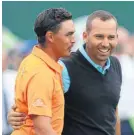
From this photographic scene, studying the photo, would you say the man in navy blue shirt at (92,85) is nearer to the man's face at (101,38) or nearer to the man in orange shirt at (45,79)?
the man's face at (101,38)

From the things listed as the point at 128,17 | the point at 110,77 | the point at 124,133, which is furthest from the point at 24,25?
the point at 110,77

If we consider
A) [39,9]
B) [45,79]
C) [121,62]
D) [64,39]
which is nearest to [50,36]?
[64,39]

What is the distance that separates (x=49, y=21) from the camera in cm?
286

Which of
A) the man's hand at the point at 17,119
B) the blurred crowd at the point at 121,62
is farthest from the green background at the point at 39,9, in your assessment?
the man's hand at the point at 17,119

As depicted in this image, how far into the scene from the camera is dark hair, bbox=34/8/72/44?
2.85 m

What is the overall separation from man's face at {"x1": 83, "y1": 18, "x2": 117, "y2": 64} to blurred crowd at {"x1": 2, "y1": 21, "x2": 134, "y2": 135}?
2507 millimetres

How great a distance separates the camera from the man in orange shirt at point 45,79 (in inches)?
106

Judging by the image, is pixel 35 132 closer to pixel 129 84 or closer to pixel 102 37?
pixel 102 37

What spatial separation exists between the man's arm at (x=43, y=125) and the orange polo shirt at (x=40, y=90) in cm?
3

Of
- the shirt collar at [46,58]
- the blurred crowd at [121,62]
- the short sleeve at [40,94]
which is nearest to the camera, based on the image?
the short sleeve at [40,94]

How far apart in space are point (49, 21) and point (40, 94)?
1.36ft

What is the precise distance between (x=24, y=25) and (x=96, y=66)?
8.79 ft

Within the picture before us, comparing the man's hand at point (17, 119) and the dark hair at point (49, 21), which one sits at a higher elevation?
the dark hair at point (49, 21)

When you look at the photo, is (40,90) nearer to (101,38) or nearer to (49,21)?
(49,21)
